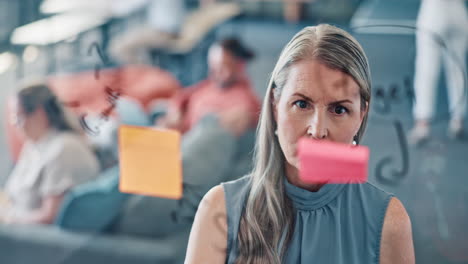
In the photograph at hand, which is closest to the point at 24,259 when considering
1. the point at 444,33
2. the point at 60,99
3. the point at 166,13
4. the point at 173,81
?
the point at 60,99

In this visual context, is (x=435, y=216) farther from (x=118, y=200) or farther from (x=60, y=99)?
(x=60, y=99)

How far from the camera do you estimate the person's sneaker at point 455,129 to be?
1.07 m

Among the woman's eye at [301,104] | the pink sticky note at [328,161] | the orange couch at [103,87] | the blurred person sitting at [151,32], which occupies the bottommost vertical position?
the pink sticky note at [328,161]

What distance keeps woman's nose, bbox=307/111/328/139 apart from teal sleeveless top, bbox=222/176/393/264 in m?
0.07

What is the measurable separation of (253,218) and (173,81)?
70 centimetres

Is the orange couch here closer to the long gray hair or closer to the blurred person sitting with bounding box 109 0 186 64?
the blurred person sitting with bounding box 109 0 186 64

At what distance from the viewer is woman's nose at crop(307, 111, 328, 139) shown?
670 millimetres

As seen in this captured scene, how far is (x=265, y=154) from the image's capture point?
0.73m

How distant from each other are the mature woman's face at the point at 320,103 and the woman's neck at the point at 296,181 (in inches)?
1.5

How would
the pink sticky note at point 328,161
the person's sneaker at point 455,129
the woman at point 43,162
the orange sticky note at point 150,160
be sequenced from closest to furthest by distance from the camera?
1. the pink sticky note at point 328,161
2. the orange sticky note at point 150,160
3. the person's sneaker at point 455,129
4. the woman at point 43,162

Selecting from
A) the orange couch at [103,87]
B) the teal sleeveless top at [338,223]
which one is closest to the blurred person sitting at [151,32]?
the orange couch at [103,87]

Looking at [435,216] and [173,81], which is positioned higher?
[173,81]

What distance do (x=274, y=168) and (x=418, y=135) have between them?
0.46 metres

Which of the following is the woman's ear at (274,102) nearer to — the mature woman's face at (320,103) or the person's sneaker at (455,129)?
the mature woman's face at (320,103)
